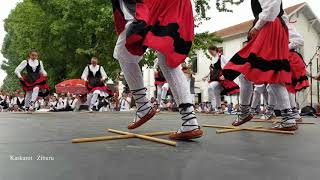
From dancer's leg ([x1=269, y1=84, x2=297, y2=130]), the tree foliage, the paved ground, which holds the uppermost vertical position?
the tree foliage

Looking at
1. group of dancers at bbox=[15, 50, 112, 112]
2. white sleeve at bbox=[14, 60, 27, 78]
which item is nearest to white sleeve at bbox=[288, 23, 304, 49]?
group of dancers at bbox=[15, 50, 112, 112]

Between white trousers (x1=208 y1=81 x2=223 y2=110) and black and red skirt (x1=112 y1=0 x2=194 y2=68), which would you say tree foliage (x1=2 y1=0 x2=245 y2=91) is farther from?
black and red skirt (x1=112 y1=0 x2=194 y2=68)

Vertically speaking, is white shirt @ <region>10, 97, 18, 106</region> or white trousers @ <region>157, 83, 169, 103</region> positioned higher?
white trousers @ <region>157, 83, 169, 103</region>

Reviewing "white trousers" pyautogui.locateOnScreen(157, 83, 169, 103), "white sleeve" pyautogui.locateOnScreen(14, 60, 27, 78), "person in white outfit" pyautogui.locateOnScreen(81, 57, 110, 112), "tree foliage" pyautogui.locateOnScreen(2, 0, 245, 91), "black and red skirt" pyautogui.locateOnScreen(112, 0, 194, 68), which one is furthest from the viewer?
"tree foliage" pyautogui.locateOnScreen(2, 0, 245, 91)

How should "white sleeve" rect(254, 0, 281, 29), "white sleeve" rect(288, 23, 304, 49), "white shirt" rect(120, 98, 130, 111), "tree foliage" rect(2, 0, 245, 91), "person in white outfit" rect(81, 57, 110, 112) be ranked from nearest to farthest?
"white sleeve" rect(254, 0, 281, 29) → "white sleeve" rect(288, 23, 304, 49) → "person in white outfit" rect(81, 57, 110, 112) → "white shirt" rect(120, 98, 130, 111) → "tree foliage" rect(2, 0, 245, 91)

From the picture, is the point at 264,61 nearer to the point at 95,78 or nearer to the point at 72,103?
the point at 95,78

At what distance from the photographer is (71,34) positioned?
66.0 ft

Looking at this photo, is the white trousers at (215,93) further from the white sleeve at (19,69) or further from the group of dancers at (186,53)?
the white sleeve at (19,69)

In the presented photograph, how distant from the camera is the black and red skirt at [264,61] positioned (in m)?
3.56

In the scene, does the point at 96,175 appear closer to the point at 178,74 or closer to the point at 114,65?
the point at 178,74

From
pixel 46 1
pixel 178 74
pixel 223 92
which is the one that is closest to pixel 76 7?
pixel 46 1

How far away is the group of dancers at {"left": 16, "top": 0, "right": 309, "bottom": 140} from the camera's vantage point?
263 cm

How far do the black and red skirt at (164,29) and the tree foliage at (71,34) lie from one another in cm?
1578

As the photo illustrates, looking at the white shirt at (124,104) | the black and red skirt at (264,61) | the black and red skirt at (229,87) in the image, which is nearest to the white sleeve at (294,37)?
the black and red skirt at (264,61)
